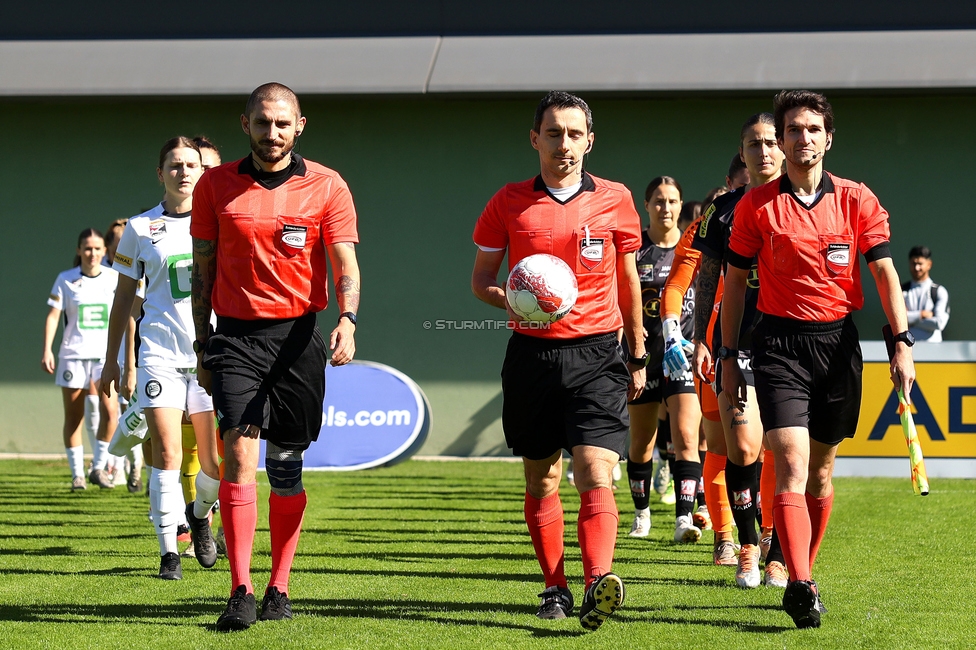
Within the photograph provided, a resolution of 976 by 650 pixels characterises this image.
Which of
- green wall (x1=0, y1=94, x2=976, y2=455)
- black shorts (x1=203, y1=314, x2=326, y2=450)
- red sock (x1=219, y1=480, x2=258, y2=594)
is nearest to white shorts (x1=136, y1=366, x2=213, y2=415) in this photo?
black shorts (x1=203, y1=314, x2=326, y2=450)

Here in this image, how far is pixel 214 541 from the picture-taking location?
6.89m

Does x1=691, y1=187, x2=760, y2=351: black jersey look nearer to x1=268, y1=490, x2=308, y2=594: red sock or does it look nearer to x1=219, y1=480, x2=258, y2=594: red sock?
x1=268, y1=490, x2=308, y2=594: red sock

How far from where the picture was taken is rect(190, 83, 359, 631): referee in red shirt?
518 cm

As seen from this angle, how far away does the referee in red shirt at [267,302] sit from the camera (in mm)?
5184

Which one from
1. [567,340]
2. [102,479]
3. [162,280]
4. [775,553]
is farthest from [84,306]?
[775,553]

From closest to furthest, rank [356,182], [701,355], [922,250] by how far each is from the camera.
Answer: [701,355] < [922,250] < [356,182]

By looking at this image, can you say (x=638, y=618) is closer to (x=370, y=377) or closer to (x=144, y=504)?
(x=144, y=504)

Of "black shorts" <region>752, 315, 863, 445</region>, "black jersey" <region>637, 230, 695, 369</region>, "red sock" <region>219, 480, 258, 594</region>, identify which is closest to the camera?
"red sock" <region>219, 480, 258, 594</region>

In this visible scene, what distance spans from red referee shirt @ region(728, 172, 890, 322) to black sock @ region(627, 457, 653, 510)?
9.53 ft

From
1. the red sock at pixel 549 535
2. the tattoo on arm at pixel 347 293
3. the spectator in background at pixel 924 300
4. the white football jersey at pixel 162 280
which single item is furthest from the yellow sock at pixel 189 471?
the spectator in background at pixel 924 300

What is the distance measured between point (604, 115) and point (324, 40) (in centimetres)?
342

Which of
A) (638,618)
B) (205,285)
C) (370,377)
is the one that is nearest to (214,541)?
(205,285)

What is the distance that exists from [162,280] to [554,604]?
2749mm

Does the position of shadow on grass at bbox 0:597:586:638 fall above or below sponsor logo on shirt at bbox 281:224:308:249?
below
